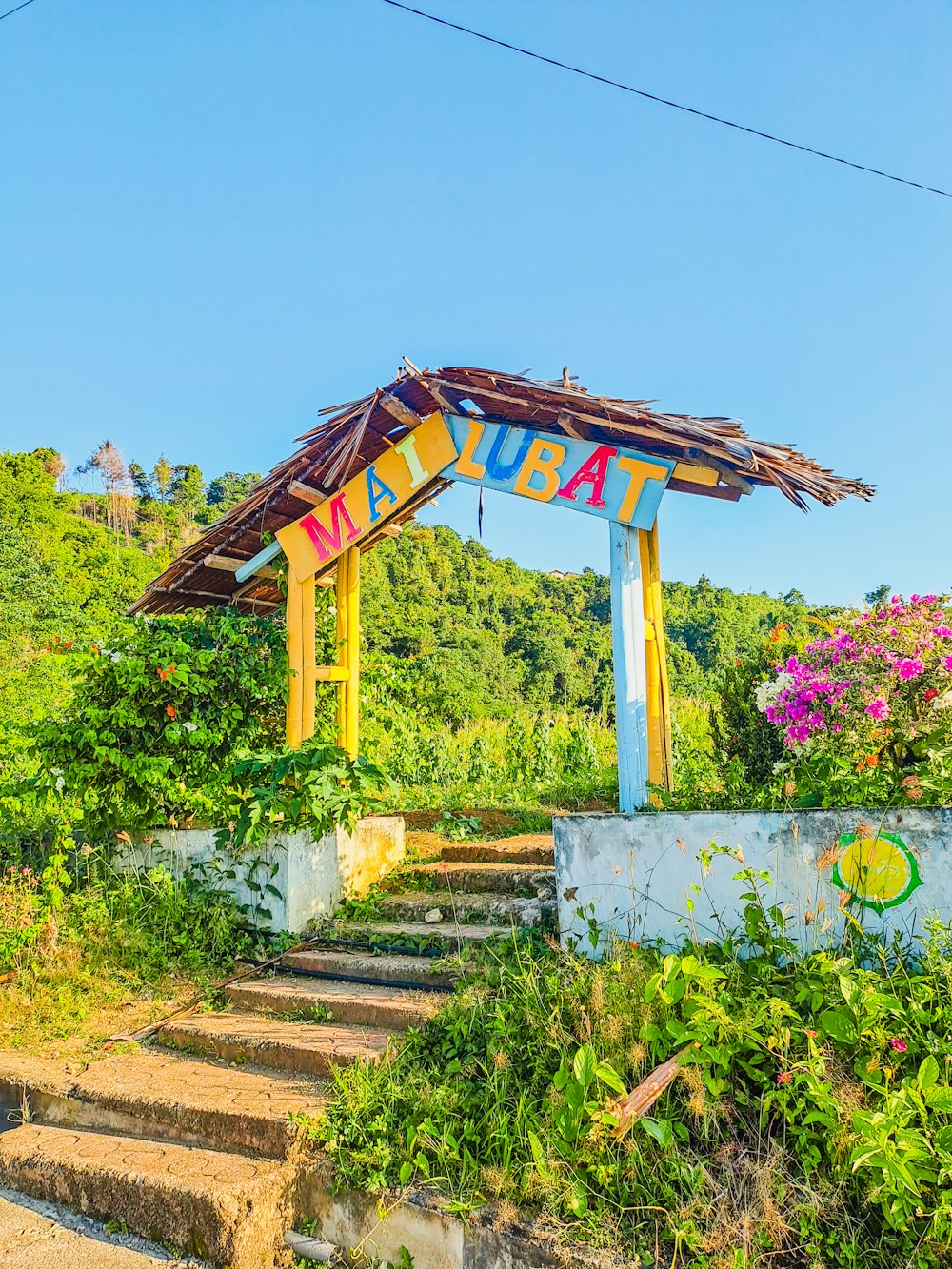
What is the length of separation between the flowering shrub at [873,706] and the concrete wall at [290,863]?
10.1 feet

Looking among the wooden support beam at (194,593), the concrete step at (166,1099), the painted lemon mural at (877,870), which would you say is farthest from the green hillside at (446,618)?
the painted lemon mural at (877,870)

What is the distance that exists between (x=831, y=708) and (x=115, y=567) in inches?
1303

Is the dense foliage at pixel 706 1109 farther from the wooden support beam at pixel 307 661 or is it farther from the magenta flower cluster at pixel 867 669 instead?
the wooden support beam at pixel 307 661

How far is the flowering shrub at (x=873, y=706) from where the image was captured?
160 inches

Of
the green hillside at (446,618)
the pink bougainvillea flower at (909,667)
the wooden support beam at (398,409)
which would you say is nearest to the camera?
the pink bougainvillea flower at (909,667)

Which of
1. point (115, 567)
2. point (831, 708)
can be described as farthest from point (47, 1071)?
point (115, 567)

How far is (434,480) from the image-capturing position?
6.23 m

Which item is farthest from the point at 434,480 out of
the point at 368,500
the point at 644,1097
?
the point at 644,1097

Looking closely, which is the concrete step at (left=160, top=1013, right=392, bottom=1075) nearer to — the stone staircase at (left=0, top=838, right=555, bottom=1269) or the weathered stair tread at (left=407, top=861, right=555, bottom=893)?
the stone staircase at (left=0, top=838, right=555, bottom=1269)

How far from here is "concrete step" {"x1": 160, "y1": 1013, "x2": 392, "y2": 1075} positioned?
4117mm

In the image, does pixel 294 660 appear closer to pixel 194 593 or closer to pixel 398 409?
pixel 194 593

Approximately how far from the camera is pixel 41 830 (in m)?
7.03

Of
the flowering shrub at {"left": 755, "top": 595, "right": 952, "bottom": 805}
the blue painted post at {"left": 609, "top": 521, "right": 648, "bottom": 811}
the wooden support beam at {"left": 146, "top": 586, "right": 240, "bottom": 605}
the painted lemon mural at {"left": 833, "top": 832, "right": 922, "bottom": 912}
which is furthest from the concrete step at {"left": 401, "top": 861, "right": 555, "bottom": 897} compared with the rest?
the wooden support beam at {"left": 146, "top": 586, "right": 240, "bottom": 605}

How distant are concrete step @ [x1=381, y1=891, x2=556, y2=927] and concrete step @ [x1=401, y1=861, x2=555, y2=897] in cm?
8
